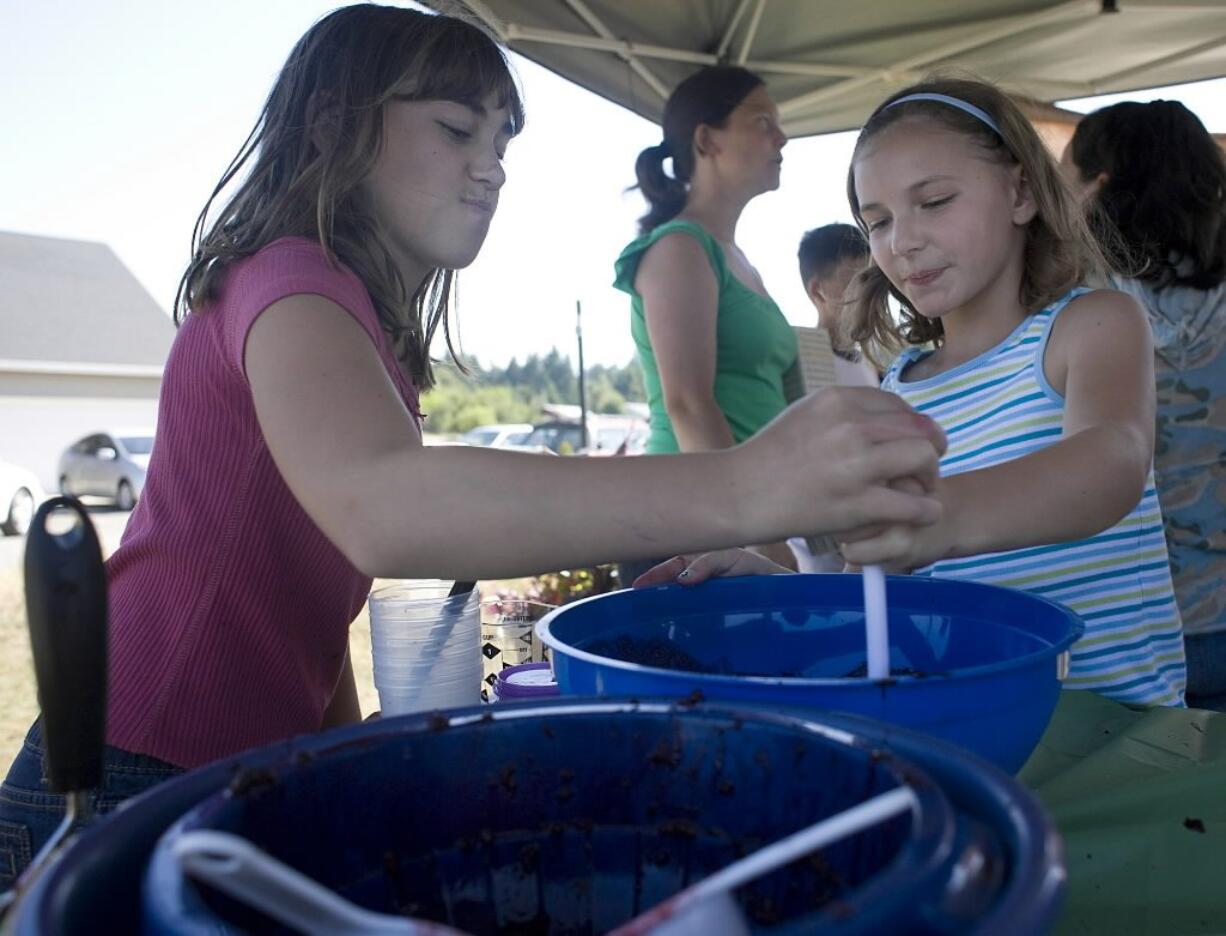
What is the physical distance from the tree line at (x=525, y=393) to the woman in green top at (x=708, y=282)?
30.1 meters

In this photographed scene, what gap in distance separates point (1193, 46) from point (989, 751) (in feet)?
15.0

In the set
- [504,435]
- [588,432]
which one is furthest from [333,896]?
[504,435]

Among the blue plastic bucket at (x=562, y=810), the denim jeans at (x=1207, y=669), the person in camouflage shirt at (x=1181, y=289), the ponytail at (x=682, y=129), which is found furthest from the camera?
the ponytail at (x=682, y=129)

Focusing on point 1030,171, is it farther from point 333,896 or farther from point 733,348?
point 333,896

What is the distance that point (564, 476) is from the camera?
713 mm

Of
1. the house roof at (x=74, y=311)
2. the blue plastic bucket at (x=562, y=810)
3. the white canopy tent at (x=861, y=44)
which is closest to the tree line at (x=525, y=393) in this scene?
the house roof at (x=74, y=311)

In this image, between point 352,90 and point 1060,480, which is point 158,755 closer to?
point 352,90

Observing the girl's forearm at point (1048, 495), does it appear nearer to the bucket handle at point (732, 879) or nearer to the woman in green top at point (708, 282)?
the bucket handle at point (732, 879)

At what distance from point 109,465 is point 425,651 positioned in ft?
52.1

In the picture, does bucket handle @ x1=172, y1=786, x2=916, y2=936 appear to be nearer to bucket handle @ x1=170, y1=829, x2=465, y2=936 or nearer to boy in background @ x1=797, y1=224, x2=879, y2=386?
bucket handle @ x1=170, y1=829, x2=465, y2=936

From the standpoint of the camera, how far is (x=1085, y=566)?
1403mm

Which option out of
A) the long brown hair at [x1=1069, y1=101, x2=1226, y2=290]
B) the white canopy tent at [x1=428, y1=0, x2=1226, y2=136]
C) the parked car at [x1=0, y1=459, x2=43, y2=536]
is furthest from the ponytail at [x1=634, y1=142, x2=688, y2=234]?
the parked car at [x1=0, y1=459, x2=43, y2=536]

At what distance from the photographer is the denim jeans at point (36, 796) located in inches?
38.7

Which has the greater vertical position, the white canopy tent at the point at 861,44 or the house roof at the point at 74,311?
the house roof at the point at 74,311
